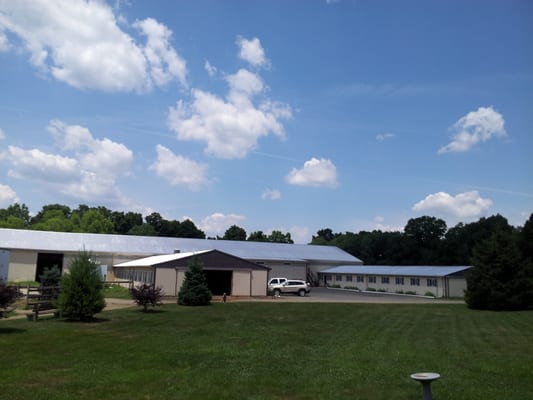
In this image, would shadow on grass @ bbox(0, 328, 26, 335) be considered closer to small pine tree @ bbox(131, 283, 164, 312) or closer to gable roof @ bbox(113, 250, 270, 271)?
small pine tree @ bbox(131, 283, 164, 312)

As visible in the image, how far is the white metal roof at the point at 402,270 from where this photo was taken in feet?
161

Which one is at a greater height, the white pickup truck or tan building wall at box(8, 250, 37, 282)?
tan building wall at box(8, 250, 37, 282)

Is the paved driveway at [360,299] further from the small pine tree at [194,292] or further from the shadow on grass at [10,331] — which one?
the shadow on grass at [10,331]

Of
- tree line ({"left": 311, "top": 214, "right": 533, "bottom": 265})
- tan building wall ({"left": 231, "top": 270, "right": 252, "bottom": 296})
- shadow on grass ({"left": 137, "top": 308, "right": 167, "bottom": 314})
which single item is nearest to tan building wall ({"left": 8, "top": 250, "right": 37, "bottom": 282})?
tan building wall ({"left": 231, "top": 270, "right": 252, "bottom": 296})

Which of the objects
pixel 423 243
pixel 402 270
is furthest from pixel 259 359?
pixel 423 243

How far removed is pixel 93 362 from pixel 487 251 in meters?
29.1

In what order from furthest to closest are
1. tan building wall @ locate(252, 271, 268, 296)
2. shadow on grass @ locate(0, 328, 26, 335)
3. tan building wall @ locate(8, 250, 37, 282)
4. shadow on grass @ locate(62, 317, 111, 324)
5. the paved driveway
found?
1. tan building wall @ locate(8, 250, 37, 282)
2. tan building wall @ locate(252, 271, 268, 296)
3. the paved driveway
4. shadow on grass @ locate(62, 317, 111, 324)
5. shadow on grass @ locate(0, 328, 26, 335)

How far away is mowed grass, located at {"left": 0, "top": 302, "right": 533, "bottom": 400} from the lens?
979 centimetres

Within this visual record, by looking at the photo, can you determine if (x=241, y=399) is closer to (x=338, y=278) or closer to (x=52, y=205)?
(x=338, y=278)

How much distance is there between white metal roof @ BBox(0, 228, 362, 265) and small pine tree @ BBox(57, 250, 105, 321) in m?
35.4

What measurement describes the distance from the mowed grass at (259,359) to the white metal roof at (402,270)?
27.2m

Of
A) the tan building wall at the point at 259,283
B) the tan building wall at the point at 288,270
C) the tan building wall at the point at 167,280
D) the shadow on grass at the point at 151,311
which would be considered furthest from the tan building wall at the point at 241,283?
the tan building wall at the point at 288,270

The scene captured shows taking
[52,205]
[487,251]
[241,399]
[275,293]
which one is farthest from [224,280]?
[52,205]

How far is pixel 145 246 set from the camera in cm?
6266
